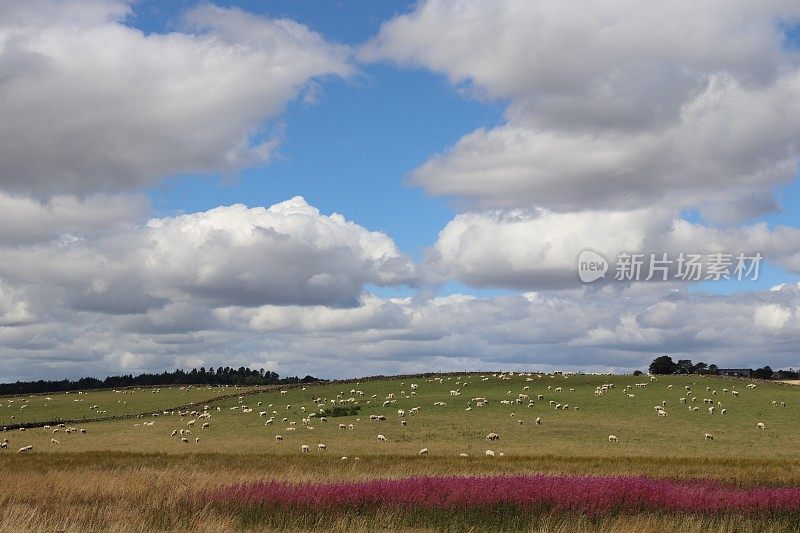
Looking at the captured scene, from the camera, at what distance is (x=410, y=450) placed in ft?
143

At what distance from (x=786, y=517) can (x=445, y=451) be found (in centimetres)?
2480

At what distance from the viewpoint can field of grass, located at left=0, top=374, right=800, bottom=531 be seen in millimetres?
17859

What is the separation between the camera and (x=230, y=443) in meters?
49.5

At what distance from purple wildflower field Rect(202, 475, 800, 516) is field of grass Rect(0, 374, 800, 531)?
0.55m

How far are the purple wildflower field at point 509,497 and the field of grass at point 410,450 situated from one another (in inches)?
21.6

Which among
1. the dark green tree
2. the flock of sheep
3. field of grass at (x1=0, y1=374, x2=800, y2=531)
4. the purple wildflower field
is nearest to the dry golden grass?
field of grass at (x1=0, y1=374, x2=800, y2=531)

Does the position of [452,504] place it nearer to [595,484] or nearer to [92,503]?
[595,484]

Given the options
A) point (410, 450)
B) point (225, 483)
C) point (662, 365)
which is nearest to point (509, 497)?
point (225, 483)

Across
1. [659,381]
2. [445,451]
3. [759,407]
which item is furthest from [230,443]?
[659,381]

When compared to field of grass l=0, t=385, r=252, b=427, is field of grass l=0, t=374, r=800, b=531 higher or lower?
higher

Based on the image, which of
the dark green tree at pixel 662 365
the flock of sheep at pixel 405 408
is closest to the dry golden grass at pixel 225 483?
the flock of sheep at pixel 405 408

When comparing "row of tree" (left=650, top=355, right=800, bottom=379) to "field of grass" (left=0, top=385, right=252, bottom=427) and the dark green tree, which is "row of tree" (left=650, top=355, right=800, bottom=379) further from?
"field of grass" (left=0, top=385, right=252, bottom=427)

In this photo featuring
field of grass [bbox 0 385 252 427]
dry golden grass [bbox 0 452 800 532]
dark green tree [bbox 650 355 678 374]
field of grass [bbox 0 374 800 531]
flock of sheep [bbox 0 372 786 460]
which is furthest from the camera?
dark green tree [bbox 650 355 678 374]

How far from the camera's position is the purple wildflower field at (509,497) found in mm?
19062
